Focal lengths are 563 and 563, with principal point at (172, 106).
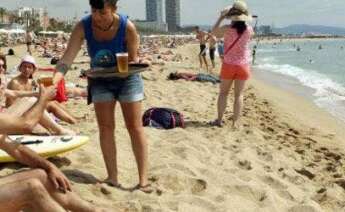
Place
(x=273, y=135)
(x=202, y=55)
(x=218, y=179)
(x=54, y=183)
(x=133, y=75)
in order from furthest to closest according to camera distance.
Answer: (x=202, y=55) → (x=273, y=135) → (x=218, y=179) → (x=133, y=75) → (x=54, y=183)

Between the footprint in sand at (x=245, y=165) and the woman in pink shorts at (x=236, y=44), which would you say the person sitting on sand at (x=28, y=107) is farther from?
the woman in pink shorts at (x=236, y=44)

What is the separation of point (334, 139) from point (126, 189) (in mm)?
4651

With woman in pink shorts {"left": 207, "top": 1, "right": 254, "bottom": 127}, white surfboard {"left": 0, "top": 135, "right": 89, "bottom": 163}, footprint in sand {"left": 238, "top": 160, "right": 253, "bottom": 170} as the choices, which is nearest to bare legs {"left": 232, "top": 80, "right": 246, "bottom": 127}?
woman in pink shorts {"left": 207, "top": 1, "right": 254, "bottom": 127}

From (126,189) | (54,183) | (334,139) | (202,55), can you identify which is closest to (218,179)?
(126,189)

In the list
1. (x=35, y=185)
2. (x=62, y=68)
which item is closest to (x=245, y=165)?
(x=62, y=68)

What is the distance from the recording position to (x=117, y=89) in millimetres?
4227

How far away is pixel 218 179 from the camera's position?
478 cm

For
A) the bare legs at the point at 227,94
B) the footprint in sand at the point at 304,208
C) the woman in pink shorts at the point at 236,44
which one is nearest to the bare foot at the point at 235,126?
the bare legs at the point at 227,94

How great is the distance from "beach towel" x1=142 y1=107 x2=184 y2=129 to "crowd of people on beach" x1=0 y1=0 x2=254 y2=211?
68cm

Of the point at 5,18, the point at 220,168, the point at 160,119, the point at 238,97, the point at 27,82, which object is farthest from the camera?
the point at 5,18

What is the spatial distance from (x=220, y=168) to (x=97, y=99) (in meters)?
1.50

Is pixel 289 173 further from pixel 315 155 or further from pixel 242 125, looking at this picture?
pixel 242 125

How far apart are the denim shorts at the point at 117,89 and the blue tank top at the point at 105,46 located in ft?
0.43

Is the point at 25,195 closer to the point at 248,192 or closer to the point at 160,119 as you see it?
the point at 248,192
